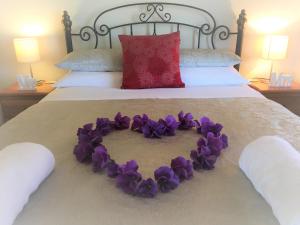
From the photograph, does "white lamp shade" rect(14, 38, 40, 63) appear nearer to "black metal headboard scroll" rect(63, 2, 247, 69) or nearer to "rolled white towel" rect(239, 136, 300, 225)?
"black metal headboard scroll" rect(63, 2, 247, 69)

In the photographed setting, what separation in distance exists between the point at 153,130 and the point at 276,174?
0.60m

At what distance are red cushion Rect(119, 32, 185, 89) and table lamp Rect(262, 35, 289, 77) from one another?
924 mm

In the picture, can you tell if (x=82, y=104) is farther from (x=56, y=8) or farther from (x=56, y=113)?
(x=56, y=8)

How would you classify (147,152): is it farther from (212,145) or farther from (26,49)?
(26,49)

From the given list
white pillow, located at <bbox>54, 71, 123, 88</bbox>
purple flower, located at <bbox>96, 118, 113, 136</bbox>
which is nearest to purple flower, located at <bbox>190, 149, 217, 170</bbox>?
purple flower, located at <bbox>96, 118, 113, 136</bbox>

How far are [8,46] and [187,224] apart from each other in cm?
255

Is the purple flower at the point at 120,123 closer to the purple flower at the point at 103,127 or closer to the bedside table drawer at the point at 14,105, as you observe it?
the purple flower at the point at 103,127

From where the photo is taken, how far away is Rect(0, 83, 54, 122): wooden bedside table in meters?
2.37

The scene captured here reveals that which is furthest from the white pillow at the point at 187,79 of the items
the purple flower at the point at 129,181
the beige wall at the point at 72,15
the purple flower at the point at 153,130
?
the purple flower at the point at 129,181

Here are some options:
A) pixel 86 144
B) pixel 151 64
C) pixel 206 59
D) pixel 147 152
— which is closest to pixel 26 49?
pixel 151 64

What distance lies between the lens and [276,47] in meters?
2.44

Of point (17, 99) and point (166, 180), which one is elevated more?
point (166, 180)

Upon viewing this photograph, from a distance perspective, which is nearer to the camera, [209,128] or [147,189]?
[147,189]

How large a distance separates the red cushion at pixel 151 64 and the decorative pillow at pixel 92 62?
204mm
